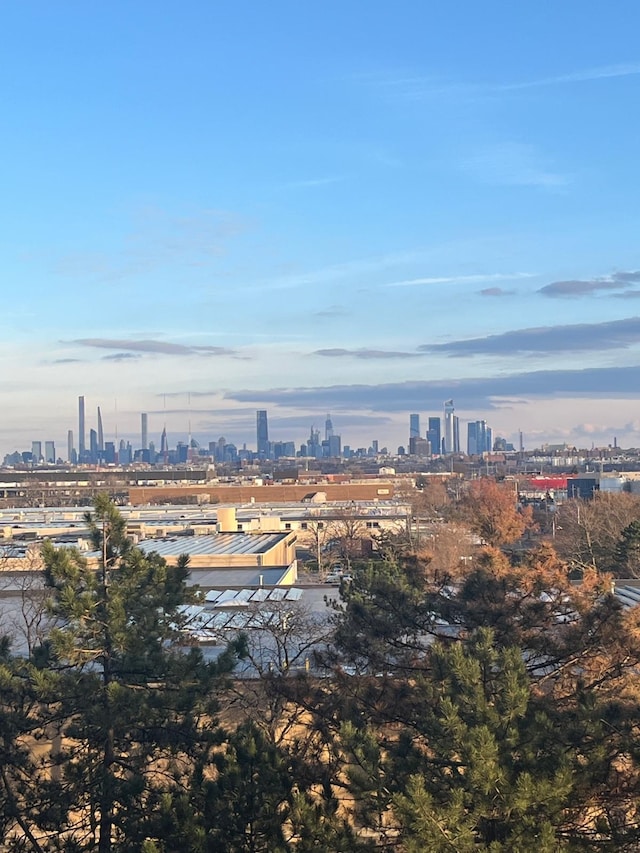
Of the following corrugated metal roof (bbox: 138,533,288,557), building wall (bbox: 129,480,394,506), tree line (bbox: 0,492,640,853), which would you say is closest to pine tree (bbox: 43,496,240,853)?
tree line (bbox: 0,492,640,853)

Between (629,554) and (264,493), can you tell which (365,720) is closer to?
(629,554)

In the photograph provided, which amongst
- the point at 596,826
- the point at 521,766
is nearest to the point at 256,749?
the point at 521,766

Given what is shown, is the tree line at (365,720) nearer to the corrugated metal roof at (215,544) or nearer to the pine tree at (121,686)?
the pine tree at (121,686)

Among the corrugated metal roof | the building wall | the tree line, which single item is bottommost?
the building wall

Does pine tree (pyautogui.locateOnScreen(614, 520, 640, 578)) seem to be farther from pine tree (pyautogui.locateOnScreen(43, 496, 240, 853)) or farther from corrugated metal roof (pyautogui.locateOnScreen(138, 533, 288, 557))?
pine tree (pyautogui.locateOnScreen(43, 496, 240, 853))

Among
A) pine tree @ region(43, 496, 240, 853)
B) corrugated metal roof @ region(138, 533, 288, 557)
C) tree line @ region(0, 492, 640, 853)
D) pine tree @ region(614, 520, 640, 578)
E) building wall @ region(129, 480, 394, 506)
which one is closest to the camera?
tree line @ region(0, 492, 640, 853)

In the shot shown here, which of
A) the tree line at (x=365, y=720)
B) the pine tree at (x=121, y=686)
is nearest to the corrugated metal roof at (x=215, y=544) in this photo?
the pine tree at (x=121, y=686)

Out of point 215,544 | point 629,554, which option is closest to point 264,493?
point 215,544

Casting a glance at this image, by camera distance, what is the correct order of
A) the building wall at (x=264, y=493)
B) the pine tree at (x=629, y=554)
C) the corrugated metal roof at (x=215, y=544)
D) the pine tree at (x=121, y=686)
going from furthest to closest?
the building wall at (x=264, y=493), the corrugated metal roof at (x=215, y=544), the pine tree at (x=629, y=554), the pine tree at (x=121, y=686)

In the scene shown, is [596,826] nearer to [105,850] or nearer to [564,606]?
[564,606]
